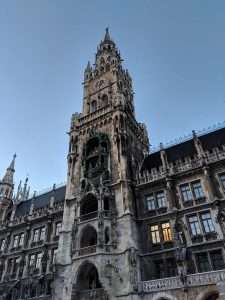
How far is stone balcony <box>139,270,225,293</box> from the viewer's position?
849 inches

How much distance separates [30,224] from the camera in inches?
1583

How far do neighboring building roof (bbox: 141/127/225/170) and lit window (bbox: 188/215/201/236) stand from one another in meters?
9.37

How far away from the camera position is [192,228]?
2681cm

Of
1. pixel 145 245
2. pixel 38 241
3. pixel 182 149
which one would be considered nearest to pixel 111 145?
pixel 182 149

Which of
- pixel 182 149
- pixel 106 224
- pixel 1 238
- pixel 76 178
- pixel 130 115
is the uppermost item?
pixel 130 115

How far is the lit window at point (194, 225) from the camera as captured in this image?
86.5ft

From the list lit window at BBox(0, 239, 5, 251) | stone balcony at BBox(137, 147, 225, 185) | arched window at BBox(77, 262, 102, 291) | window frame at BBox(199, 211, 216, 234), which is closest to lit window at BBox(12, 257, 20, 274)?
lit window at BBox(0, 239, 5, 251)

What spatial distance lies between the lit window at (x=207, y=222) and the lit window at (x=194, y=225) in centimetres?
64

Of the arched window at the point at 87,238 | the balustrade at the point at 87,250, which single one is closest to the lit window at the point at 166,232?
the balustrade at the point at 87,250

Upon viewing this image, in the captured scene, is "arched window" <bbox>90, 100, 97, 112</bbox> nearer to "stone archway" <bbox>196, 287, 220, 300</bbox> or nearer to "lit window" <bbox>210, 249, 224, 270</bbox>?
"lit window" <bbox>210, 249, 224, 270</bbox>

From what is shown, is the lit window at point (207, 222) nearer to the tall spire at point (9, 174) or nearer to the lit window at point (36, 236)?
the lit window at point (36, 236)

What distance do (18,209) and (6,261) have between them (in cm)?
1236

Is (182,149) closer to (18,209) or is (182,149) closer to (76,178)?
(76,178)

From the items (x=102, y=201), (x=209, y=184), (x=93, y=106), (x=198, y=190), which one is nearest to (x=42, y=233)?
(x=102, y=201)
